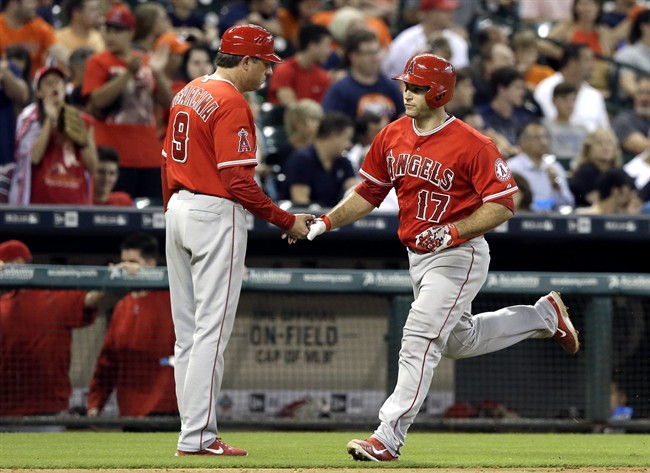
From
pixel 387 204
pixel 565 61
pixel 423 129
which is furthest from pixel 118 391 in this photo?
pixel 565 61

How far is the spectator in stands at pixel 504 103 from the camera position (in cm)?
1113

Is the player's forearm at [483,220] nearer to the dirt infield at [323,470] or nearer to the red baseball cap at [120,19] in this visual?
the dirt infield at [323,470]

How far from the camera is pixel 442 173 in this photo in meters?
5.79

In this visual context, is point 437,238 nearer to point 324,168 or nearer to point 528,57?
point 324,168

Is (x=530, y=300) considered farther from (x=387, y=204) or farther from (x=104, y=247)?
(x=104, y=247)

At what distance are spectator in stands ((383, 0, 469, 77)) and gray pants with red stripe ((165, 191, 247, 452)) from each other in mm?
6458

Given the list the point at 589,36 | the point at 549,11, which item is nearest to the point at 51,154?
the point at 589,36

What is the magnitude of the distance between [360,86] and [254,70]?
16.7ft

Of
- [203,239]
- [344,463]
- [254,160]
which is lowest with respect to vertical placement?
[344,463]

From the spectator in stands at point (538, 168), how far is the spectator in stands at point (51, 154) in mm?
3475

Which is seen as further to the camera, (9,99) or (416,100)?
(9,99)

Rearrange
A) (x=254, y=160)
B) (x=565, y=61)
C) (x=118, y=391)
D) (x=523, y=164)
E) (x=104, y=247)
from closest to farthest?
(x=254, y=160), (x=118, y=391), (x=104, y=247), (x=523, y=164), (x=565, y=61)

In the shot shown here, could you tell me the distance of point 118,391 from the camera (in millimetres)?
7953

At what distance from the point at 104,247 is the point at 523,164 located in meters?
3.55
